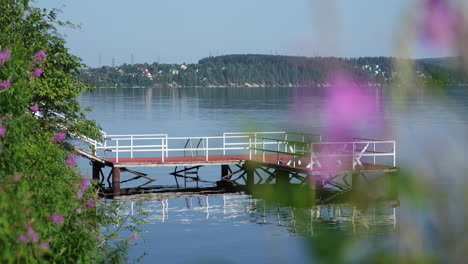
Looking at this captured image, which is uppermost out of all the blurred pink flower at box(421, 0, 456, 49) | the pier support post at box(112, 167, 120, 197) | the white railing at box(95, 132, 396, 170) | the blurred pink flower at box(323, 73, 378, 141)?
the blurred pink flower at box(421, 0, 456, 49)

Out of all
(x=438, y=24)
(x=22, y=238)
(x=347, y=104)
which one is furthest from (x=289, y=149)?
(x=438, y=24)

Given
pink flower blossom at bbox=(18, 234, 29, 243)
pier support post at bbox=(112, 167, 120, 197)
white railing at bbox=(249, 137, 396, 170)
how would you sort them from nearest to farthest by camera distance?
white railing at bbox=(249, 137, 396, 170) → pink flower blossom at bbox=(18, 234, 29, 243) → pier support post at bbox=(112, 167, 120, 197)

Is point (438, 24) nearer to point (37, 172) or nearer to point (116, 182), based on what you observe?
point (37, 172)

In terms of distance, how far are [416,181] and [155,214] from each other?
29159 mm

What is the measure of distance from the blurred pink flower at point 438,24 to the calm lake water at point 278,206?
8 centimetres

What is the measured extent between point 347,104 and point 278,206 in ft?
3.58

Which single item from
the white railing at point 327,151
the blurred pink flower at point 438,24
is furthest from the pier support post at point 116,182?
the blurred pink flower at point 438,24

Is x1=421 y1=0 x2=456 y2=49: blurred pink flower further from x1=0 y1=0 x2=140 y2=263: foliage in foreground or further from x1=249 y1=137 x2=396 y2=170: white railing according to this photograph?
x1=0 y1=0 x2=140 y2=263: foliage in foreground

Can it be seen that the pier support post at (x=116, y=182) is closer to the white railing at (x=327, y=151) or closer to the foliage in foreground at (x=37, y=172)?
the white railing at (x=327, y=151)

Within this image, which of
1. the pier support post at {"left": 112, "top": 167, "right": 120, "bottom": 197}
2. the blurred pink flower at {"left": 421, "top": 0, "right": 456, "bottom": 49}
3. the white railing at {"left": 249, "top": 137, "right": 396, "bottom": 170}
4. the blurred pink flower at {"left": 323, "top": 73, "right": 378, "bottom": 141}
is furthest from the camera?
the pier support post at {"left": 112, "top": 167, "right": 120, "bottom": 197}

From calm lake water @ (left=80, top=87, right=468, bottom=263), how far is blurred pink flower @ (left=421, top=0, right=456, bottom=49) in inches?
3.1

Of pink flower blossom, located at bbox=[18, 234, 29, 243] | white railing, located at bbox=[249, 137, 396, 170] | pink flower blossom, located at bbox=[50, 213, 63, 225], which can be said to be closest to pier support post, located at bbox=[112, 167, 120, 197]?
white railing, located at bbox=[249, 137, 396, 170]

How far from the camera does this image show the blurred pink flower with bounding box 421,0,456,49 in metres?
1.03

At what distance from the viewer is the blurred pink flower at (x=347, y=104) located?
3.89 ft
